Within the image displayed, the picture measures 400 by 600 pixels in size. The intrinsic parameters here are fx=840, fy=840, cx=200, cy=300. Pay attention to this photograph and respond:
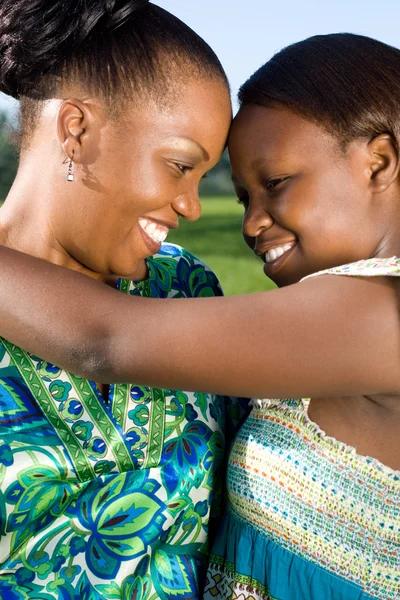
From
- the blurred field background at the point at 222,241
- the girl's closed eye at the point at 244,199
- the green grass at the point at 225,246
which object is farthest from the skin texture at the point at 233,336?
the green grass at the point at 225,246

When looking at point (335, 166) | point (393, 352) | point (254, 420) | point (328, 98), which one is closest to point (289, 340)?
point (393, 352)

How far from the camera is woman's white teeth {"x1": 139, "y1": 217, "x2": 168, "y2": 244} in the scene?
2.11m

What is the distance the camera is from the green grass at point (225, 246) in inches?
405

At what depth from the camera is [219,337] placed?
1.79 meters

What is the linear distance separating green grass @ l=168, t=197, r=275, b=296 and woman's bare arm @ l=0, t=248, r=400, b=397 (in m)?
7.47

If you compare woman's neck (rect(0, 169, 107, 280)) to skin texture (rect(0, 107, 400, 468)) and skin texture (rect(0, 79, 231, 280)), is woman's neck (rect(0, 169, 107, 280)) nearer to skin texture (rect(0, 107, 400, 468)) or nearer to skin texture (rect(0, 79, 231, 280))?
skin texture (rect(0, 79, 231, 280))

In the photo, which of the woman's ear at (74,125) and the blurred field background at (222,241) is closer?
the woman's ear at (74,125)

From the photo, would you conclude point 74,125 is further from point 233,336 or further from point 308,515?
point 308,515

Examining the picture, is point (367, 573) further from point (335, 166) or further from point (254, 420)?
point (335, 166)

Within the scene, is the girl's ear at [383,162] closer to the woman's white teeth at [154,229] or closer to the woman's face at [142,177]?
the woman's face at [142,177]

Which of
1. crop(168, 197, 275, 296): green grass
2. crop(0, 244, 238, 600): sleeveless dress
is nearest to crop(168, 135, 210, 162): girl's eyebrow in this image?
crop(0, 244, 238, 600): sleeveless dress

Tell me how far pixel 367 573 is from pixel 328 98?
1138 mm

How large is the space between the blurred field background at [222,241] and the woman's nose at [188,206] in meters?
4.55

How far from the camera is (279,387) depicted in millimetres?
1829
